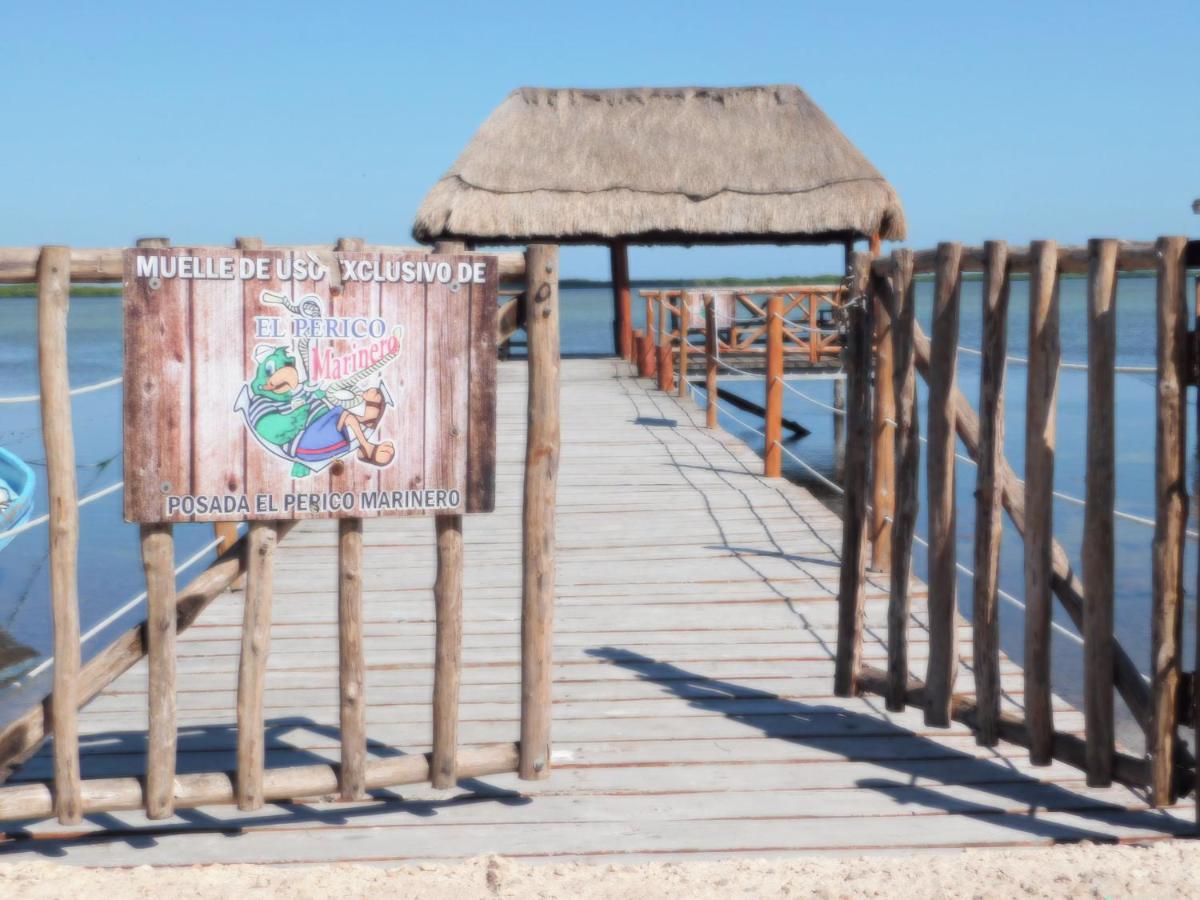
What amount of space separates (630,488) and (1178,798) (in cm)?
519

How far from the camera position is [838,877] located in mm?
2885

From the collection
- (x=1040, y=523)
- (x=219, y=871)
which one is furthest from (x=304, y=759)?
(x=1040, y=523)

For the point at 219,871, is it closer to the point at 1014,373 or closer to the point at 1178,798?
the point at 1178,798

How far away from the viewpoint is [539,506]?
318 cm

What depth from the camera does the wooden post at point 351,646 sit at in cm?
307

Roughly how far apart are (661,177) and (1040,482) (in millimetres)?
17645

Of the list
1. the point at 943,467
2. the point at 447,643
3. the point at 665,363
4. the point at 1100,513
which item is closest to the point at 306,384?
the point at 447,643

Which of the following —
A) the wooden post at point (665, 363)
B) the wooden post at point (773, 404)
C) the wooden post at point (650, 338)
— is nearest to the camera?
the wooden post at point (773, 404)

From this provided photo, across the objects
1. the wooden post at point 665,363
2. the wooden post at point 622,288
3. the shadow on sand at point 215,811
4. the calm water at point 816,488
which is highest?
the wooden post at point 622,288

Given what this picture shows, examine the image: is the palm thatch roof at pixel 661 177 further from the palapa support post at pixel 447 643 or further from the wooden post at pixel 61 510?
the wooden post at pixel 61 510

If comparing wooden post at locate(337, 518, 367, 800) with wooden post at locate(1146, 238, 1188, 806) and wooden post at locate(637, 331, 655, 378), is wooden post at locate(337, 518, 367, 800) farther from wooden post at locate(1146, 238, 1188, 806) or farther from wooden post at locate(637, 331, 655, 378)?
wooden post at locate(637, 331, 655, 378)

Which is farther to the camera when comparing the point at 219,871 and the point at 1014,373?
the point at 1014,373

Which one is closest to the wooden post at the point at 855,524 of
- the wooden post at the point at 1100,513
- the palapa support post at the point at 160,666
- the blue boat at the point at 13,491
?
the wooden post at the point at 1100,513

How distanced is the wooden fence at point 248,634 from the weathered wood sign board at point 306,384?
74 mm
